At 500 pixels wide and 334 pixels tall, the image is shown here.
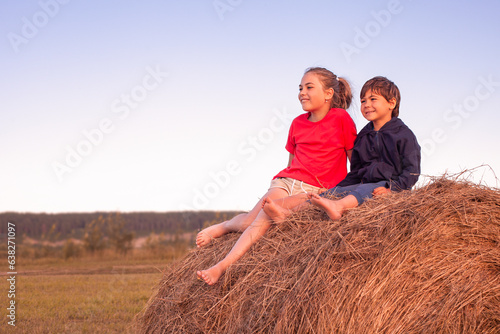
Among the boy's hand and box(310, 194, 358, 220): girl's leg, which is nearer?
box(310, 194, 358, 220): girl's leg

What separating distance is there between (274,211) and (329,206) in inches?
21.6

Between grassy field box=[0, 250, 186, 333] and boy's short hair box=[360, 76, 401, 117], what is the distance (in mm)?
2817

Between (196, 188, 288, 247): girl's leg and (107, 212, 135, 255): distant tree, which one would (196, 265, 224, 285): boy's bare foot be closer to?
(196, 188, 288, 247): girl's leg

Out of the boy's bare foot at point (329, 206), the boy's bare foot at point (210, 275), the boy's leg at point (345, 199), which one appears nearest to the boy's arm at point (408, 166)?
the boy's leg at point (345, 199)

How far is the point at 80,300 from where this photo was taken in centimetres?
792

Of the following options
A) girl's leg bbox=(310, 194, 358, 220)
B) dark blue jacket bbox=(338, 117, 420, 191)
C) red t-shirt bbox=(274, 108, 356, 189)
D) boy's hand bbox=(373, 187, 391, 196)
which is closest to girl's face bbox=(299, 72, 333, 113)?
red t-shirt bbox=(274, 108, 356, 189)

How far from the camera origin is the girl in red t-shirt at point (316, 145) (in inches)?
182

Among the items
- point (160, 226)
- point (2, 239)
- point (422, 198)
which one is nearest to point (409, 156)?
point (422, 198)

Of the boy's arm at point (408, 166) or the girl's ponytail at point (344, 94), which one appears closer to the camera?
the boy's arm at point (408, 166)

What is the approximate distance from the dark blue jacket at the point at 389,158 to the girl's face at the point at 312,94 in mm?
626

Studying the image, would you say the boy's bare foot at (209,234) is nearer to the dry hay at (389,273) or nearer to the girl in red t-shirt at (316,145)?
the girl in red t-shirt at (316,145)

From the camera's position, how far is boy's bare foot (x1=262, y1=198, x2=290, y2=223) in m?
4.00

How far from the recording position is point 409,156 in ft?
13.6

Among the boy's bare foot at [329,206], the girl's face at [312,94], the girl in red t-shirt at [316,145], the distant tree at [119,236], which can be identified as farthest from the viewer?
the distant tree at [119,236]
